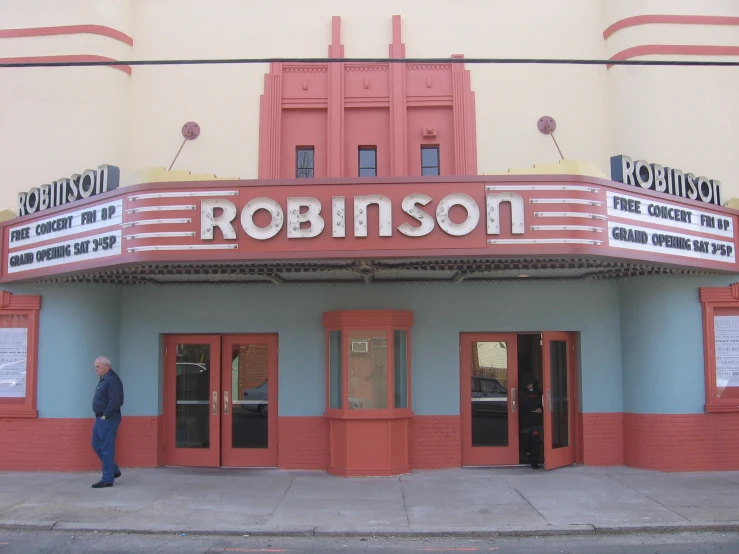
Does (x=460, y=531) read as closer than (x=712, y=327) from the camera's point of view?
Yes

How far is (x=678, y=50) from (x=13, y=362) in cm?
1248

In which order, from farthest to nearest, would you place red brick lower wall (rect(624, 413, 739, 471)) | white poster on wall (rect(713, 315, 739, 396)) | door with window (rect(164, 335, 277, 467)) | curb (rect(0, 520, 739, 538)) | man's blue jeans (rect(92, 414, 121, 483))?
door with window (rect(164, 335, 277, 467)), white poster on wall (rect(713, 315, 739, 396)), red brick lower wall (rect(624, 413, 739, 471)), man's blue jeans (rect(92, 414, 121, 483)), curb (rect(0, 520, 739, 538))

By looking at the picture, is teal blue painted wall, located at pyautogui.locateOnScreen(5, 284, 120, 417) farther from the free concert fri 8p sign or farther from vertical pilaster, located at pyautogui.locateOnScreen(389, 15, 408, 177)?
vertical pilaster, located at pyautogui.locateOnScreen(389, 15, 408, 177)

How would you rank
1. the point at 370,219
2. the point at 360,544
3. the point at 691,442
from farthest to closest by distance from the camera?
the point at 691,442 → the point at 370,219 → the point at 360,544

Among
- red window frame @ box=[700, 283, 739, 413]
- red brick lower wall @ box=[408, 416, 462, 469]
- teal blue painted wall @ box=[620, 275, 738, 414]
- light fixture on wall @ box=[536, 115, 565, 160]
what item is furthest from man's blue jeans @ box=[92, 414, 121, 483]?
red window frame @ box=[700, 283, 739, 413]

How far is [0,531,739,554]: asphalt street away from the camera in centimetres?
747

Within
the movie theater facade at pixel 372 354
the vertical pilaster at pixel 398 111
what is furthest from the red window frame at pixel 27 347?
the vertical pilaster at pixel 398 111

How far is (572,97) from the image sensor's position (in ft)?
40.5

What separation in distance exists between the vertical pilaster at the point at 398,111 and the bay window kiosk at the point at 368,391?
2692 mm

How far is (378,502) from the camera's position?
9320 millimetres

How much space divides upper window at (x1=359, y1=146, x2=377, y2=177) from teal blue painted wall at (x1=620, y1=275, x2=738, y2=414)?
487cm

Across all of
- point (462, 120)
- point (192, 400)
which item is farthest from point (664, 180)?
point (192, 400)

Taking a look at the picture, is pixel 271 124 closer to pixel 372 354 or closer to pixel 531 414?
pixel 372 354

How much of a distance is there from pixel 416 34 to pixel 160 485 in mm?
8716
